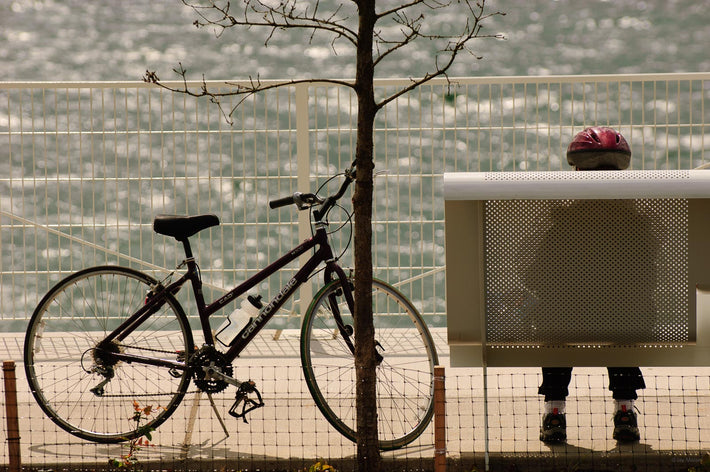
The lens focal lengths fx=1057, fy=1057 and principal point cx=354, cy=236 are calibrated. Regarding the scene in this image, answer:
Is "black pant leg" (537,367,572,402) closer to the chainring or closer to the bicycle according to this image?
the bicycle

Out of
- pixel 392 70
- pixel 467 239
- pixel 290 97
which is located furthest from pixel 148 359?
pixel 392 70

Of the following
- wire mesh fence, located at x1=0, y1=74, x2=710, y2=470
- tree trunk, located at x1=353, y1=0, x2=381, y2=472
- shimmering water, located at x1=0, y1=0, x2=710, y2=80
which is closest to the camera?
tree trunk, located at x1=353, y1=0, x2=381, y2=472

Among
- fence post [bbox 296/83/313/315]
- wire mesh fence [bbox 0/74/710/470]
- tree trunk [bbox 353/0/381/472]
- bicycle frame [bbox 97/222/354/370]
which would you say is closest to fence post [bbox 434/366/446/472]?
tree trunk [bbox 353/0/381/472]

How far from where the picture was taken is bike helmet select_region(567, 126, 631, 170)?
471 centimetres

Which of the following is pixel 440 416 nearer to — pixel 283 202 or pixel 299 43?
pixel 283 202

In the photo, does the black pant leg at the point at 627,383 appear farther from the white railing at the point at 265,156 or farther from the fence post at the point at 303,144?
the fence post at the point at 303,144

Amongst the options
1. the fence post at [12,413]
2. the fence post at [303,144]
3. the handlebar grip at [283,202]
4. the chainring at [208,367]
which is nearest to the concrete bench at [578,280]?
the handlebar grip at [283,202]

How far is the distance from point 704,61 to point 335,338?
86.9ft

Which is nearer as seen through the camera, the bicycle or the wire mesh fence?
the bicycle

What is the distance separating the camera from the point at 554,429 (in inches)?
179

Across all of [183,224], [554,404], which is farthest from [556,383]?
[183,224]

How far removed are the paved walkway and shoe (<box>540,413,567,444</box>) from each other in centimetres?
5

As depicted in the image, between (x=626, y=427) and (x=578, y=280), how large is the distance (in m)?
0.73

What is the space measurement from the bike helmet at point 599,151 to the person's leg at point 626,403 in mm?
914
